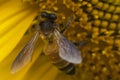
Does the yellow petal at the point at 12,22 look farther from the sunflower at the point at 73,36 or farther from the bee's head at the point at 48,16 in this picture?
the bee's head at the point at 48,16

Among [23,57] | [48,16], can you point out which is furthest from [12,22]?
[23,57]

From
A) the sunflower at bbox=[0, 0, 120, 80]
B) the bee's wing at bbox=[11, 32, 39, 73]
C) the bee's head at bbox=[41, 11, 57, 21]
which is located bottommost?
the sunflower at bbox=[0, 0, 120, 80]

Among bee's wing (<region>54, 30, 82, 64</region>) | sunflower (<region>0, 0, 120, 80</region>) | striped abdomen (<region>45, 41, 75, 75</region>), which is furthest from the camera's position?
sunflower (<region>0, 0, 120, 80</region>)

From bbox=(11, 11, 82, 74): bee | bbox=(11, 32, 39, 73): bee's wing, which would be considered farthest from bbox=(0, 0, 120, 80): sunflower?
bbox=(11, 32, 39, 73): bee's wing

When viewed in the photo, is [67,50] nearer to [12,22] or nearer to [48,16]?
[48,16]

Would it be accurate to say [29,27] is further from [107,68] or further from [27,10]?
[107,68]

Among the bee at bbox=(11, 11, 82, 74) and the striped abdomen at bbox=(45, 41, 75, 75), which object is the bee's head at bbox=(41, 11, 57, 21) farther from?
the striped abdomen at bbox=(45, 41, 75, 75)
